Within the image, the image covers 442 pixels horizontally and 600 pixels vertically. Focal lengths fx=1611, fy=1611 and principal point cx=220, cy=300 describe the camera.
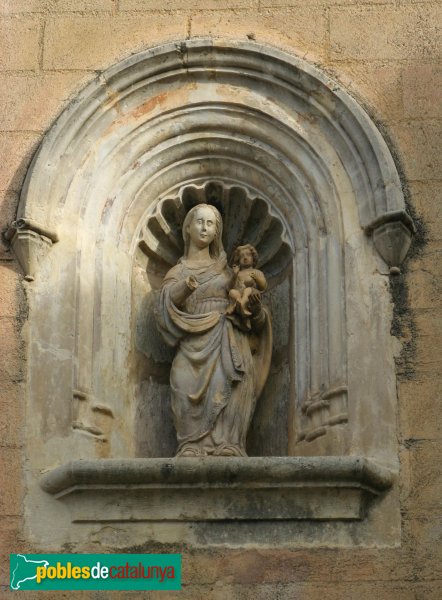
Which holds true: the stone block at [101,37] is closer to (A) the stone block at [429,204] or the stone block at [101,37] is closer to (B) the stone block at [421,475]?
(A) the stone block at [429,204]

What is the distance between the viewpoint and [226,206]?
33.8 ft

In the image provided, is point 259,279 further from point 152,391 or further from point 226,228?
point 152,391

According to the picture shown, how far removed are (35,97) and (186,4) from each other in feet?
3.71

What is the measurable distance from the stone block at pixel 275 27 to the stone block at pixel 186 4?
55mm

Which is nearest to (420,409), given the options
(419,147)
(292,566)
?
(292,566)

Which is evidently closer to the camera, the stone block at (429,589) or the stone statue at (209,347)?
the stone block at (429,589)

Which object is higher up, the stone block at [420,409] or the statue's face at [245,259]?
the statue's face at [245,259]

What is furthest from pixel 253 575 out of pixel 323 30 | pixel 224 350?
pixel 323 30

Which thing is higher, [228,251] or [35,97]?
[35,97]

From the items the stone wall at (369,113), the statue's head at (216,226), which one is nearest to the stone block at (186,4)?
the stone wall at (369,113)

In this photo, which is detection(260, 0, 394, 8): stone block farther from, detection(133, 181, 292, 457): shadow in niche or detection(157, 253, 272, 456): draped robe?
detection(157, 253, 272, 456): draped robe

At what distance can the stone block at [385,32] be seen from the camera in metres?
9.89

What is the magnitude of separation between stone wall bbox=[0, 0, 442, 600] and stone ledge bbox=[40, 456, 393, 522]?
0.63 feet

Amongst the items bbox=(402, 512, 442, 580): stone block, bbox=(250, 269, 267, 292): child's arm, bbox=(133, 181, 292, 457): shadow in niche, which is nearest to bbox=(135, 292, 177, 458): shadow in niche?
bbox=(133, 181, 292, 457): shadow in niche
